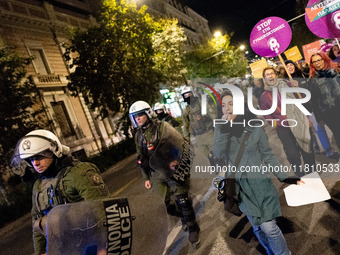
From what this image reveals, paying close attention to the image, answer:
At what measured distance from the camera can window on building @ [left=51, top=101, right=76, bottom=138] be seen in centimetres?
1916

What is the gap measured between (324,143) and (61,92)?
19.2m

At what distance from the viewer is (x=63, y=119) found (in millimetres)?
19516

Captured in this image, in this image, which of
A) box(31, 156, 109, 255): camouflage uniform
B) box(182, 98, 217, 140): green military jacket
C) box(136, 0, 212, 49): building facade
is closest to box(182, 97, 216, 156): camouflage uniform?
box(182, 98, 217, 140): green military jacket

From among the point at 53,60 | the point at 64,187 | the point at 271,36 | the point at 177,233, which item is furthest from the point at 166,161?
the point at 53,60

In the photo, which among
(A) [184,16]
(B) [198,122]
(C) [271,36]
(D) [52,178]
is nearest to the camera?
(D) [52,178]

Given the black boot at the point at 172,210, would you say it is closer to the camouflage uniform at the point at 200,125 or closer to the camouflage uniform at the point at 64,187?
the camouflage uniform at the point at 200,125

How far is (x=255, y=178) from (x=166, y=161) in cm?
Result: 94

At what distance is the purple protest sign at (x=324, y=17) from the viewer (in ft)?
13.4

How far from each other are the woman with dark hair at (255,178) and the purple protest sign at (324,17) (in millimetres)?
A: 3010

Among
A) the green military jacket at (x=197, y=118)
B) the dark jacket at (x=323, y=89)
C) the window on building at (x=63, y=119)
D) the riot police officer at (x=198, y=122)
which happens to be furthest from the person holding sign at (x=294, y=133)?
the window on building at (x=63, y=119)

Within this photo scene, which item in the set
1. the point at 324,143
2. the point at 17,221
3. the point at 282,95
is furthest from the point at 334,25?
the point at 17,221

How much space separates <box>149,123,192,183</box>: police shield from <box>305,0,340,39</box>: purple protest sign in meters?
3.38

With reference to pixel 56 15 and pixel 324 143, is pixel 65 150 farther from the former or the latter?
pixel 56 15

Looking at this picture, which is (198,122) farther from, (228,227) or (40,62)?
(40,62)
